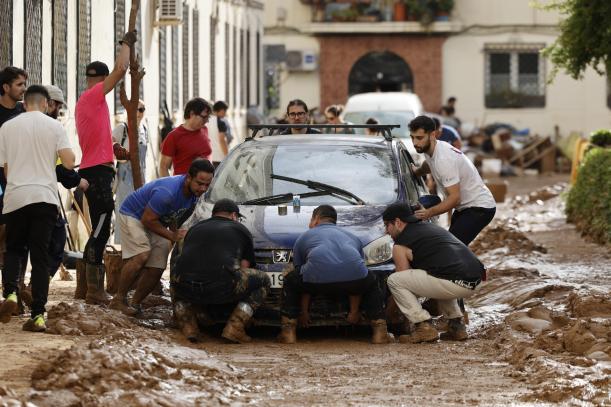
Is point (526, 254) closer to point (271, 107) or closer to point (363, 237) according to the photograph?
point (363, 237)

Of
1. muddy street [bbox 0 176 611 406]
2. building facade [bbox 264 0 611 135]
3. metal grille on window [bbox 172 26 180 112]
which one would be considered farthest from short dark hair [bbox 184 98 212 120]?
building facade [bbox 264 0 611 135]

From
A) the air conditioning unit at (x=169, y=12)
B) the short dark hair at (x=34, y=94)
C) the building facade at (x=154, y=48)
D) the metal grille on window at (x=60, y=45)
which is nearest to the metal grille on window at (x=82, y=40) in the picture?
the building facade at (x=154, y=48)

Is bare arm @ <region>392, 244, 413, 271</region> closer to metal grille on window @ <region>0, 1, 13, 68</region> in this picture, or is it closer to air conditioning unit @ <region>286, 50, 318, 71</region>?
metal grille on window @ <region>0, 1, 13, 68</region>

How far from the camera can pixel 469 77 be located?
1854 inches

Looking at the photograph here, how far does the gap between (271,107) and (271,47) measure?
185 centimetres

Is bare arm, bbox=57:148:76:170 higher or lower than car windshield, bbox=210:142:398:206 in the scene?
higher

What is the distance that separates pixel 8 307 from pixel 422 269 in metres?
2.99

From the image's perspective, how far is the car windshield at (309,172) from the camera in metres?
→ 12.4

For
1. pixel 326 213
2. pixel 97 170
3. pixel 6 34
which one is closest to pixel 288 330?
pixel 326 213

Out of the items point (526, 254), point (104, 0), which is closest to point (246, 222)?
point (526, 254)

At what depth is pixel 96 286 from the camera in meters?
12.7

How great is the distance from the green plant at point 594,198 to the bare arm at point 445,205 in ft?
21.5

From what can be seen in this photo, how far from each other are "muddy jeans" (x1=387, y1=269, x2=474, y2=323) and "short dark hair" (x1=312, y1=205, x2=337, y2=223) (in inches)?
23.7

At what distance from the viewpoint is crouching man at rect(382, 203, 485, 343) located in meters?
11.4
